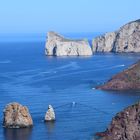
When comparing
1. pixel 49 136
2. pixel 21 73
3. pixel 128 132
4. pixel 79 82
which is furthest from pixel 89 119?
pixel 21 73

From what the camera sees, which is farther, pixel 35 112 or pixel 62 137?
pixel 35 112

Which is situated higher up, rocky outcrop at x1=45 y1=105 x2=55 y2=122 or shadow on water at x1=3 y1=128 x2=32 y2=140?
rocky outcrop at x1=45 y1=105 x2=55 y2=122

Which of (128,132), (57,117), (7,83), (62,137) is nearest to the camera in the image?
(128,132)

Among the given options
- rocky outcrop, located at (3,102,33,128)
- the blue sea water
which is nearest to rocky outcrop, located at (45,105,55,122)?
the blue sea water

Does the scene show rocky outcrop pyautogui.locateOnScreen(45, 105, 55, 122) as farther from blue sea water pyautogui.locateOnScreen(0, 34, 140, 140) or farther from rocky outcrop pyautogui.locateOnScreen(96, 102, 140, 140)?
rocky outcrop pyautogui.locateOnScreen(96, 102, 140, 140)

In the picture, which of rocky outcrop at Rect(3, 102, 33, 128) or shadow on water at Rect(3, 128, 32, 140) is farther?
rocky outcrop at Rect(3, 102, 33, 128)

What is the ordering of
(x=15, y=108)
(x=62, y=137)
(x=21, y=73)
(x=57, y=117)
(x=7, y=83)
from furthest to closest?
(x=21, y=73), (x=7, y=83), (x=57, y=117), (x=15, y=108), (x=62, y=137)

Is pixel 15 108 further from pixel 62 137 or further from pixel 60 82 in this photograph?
pixel 60 82

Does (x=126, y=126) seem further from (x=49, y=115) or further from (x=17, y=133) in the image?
(x=49, y=115)
